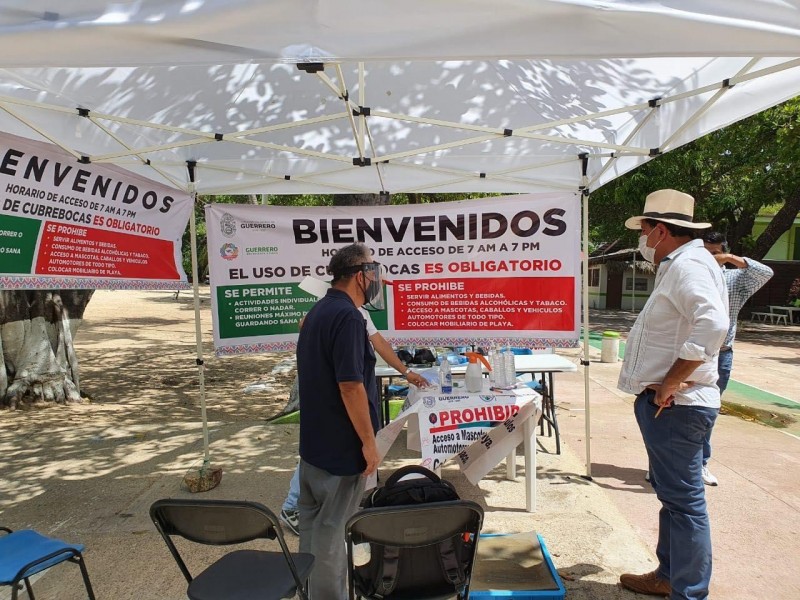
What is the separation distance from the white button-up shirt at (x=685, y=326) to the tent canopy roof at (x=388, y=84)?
3.09 feet

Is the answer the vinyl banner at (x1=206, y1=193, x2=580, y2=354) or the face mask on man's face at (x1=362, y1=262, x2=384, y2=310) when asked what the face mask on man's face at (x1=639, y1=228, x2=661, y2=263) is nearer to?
the face mask on man's face at (x1=362, y1=262, x2=384, y2=310)

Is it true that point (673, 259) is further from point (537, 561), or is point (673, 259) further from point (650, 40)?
point (537, 561)

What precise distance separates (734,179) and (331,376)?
70.4 ft

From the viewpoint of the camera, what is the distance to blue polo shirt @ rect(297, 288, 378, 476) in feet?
7.58

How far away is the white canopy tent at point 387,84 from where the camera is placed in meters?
1.80

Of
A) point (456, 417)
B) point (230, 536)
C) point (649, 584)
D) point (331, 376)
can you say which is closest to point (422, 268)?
point (456, 417)

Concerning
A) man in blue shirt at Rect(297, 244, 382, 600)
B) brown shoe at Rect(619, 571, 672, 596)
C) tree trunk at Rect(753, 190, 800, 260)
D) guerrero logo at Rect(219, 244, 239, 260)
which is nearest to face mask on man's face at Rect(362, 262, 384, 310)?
man in blue shirt at Rect(297, 244, 382, 600)

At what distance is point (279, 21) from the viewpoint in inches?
72.3

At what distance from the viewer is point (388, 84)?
402 cm

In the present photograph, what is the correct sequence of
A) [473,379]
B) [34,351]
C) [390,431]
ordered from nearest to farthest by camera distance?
[390,431], [473,379], [34,351]

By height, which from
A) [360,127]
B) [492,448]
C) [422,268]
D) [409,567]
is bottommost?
[492,448]

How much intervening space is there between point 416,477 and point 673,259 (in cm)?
Result: 162

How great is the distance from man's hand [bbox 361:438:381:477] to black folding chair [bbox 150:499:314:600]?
1.48 ft

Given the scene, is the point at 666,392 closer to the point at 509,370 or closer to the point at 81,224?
the point at 509,370
